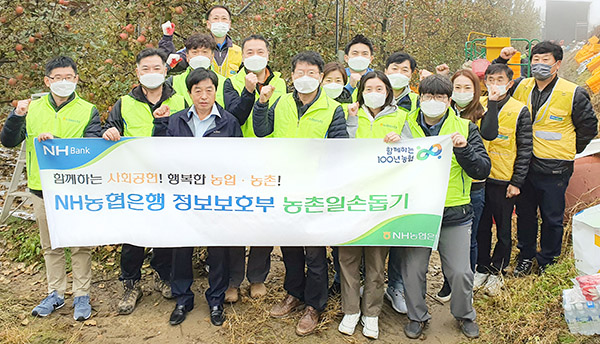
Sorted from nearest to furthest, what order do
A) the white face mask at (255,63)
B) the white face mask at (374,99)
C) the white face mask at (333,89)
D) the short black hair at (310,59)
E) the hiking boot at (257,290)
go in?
the white face mask at (374,99)
the short black hair at (310,59)
the white face mask at (255,63)
the white face mask at (333,89)
the hiking boot at (257,290)

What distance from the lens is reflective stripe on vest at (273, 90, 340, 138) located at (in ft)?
12.0

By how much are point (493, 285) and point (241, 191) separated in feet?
7.90

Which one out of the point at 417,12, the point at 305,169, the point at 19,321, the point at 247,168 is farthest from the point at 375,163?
the point at 417,12

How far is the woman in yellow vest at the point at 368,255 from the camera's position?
3590mm

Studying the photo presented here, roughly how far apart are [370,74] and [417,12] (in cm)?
964

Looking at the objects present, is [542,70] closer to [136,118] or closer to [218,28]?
[218,28]

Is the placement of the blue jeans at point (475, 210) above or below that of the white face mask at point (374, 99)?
below

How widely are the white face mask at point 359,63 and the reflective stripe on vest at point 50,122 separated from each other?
2286 millimetres

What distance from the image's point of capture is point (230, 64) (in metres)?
4.77

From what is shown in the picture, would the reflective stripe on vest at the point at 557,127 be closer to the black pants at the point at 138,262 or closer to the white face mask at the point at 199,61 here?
the white face mask at the point at 199,61

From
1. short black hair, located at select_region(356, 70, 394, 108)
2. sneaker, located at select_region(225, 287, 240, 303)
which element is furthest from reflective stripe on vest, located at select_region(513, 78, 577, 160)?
sneaker, located at select_region(225, 287, 240, 303)

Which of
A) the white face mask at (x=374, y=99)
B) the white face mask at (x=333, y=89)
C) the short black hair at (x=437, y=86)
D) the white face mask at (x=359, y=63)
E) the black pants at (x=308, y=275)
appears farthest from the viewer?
the white face mask at (x=359, y=63)

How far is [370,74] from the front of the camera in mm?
3570

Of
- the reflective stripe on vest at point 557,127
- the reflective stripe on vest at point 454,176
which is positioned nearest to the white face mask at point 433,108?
the reflective stripe on vest at point 454,176
